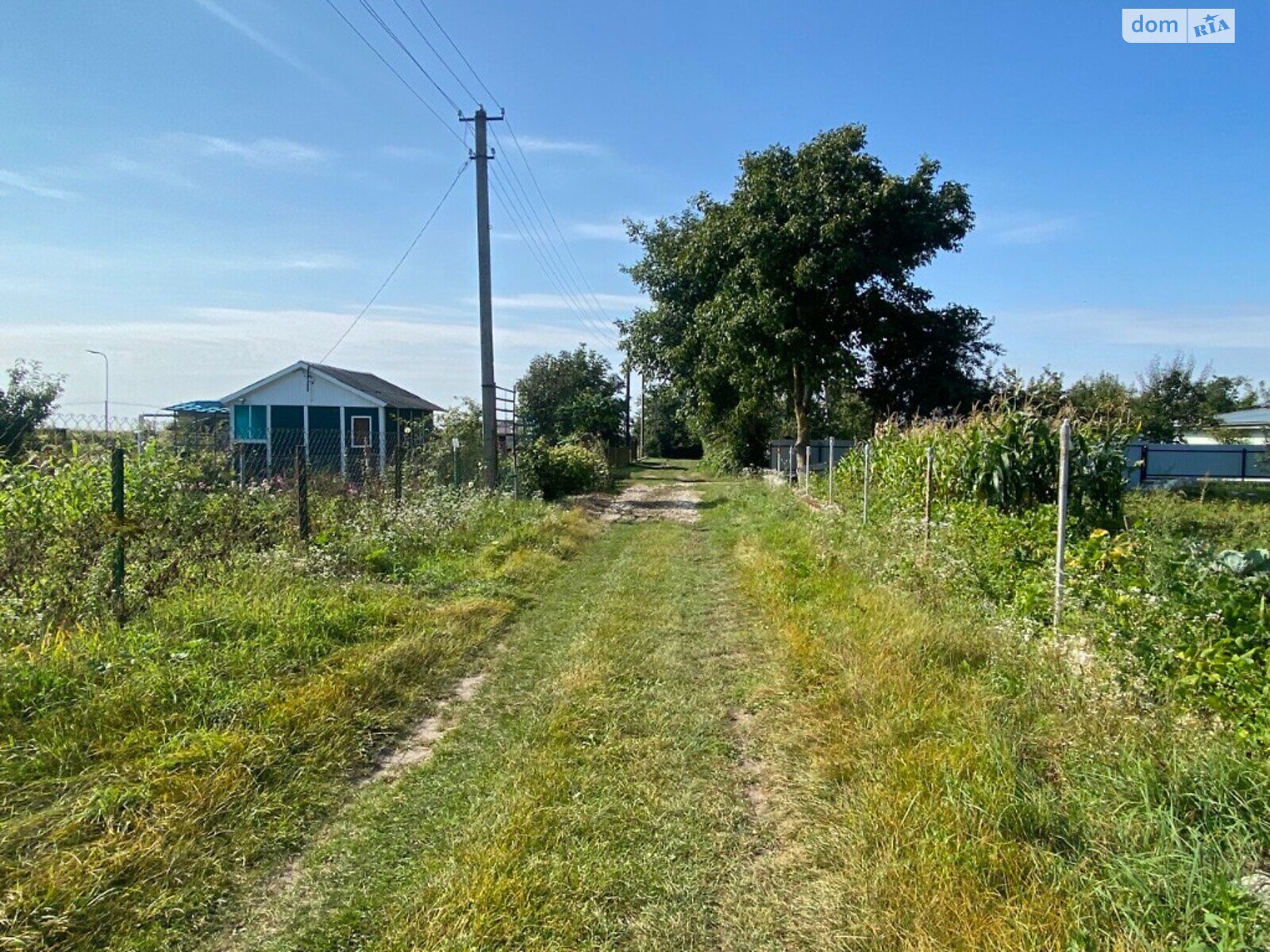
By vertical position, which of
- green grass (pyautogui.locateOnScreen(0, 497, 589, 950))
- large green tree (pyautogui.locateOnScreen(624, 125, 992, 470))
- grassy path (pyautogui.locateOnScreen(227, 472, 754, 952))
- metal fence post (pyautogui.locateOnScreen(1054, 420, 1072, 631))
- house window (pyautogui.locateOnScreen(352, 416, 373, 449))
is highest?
large green tree (pyautogui.locateOnScreen(624, 125, 992, 470))

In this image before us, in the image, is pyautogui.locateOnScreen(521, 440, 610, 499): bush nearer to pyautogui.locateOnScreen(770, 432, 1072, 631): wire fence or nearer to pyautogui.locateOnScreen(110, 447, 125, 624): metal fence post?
pyautogui.locateOnScreen(770, 432, 1072, 631): wire fence

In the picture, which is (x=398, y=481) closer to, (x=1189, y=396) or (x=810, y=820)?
(x=810, y=820)

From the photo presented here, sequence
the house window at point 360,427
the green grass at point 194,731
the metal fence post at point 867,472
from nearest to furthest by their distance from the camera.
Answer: the green grass at point 194,731 → the metal fence post at point 867,472 → the house window at point 360,427

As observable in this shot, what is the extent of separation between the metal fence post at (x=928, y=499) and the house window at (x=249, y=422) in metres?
23.5

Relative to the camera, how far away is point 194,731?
3.67 meters

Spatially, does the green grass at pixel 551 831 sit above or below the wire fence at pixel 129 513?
below

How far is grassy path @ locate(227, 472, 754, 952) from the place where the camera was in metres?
2.47

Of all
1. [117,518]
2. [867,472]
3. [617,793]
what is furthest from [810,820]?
[867,472]

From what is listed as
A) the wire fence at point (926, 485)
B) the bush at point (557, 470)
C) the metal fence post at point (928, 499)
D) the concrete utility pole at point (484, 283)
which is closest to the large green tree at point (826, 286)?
the wire fence at point (926, 485)

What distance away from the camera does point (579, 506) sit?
16.2 metres

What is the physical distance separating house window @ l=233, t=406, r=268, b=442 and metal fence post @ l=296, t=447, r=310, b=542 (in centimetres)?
1914

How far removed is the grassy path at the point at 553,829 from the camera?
8.10ft

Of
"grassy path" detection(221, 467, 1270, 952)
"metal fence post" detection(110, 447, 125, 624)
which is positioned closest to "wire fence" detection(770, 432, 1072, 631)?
"grassy path" detection(221, 467, 1270, 952)

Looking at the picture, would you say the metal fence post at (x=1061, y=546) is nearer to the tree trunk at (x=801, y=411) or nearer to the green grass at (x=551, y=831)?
the green grass at (x=551, y=831)
